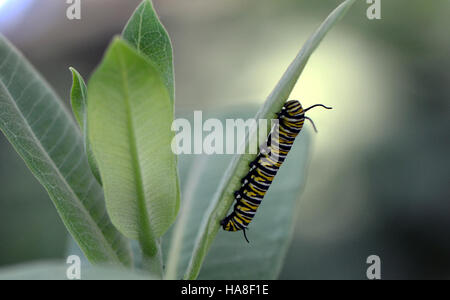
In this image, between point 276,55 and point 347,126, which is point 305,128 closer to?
point 347,126

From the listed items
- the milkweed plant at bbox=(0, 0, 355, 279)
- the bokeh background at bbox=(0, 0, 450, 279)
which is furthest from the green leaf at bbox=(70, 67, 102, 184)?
the bokeh background at bbox=(0, 0, 450, 279)

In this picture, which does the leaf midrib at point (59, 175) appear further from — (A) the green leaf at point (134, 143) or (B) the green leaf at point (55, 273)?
(B) the green leaf at point (55, 273)

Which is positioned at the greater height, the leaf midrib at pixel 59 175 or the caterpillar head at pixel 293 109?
the caterpillar head at pixel 293 109

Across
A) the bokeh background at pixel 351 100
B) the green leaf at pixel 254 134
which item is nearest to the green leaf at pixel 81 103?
the green leaf at pixel 254 134

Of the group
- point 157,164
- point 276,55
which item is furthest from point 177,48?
point 157,164

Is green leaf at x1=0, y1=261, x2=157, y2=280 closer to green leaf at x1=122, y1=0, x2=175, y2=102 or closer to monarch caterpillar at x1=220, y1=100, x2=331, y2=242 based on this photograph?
green leaf at x1=122, y1=0, x2=175, y2=102

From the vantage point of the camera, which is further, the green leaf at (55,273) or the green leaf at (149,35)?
the green leaf at (149,35)
